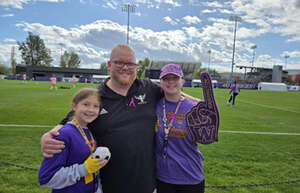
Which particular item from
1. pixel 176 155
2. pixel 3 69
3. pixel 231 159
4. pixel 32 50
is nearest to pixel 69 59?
pixel 32 50

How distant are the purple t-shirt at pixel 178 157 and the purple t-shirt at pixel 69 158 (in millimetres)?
718

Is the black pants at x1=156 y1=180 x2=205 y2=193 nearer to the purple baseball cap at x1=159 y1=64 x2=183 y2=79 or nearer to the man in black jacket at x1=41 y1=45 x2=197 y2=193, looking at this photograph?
the man in black jacket at x1=41 y1=45 x2=197 y2=193

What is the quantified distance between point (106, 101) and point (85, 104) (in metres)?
0.25

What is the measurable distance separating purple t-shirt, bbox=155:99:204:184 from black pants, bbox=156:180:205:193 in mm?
45

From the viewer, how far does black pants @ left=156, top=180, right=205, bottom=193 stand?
191 cm

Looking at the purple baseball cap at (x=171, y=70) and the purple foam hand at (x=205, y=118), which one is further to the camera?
the purple baseball cap at (x=171, y=70)

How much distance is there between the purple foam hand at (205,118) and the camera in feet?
6.19

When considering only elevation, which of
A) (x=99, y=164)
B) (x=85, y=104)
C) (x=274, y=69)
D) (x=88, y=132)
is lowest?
(x=99, y=164)

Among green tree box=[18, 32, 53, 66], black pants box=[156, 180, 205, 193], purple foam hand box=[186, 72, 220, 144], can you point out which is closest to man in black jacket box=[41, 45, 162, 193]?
black pants box=[156, 180, 205, 193]

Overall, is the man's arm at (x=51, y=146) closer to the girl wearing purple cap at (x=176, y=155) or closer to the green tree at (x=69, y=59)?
the girl wearing purple cap at (x=176, y=155)

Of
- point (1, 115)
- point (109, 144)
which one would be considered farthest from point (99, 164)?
point (1, 115)

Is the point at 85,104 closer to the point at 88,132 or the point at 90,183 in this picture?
the point at 88,132

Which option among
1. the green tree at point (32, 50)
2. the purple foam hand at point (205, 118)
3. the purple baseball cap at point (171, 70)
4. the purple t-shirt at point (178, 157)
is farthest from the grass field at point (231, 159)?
the green tree at point (32, 50)

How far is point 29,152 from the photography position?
14.5 ft
